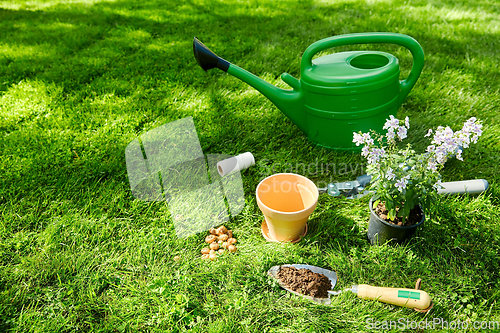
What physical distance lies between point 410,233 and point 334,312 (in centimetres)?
51

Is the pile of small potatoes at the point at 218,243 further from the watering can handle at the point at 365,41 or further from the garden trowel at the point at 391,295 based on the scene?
the watering can handle at the point at 365,41

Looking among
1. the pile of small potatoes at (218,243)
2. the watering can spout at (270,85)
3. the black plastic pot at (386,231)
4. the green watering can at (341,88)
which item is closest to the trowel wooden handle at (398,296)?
the black plastic pot at (386,231)

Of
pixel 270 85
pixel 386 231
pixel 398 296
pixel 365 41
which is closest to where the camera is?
pixel 398 296

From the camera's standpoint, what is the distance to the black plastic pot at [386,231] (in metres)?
1.40

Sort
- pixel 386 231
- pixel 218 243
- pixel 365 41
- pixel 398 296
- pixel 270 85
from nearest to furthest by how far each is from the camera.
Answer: pixel 398 296 < pixel 386 231 < pixel 218 243 < pixel 365 41 < pixel 270 85

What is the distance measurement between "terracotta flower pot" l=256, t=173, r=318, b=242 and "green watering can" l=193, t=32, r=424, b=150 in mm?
521

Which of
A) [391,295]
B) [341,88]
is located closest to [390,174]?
[391,295]

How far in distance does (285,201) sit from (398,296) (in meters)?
0.66

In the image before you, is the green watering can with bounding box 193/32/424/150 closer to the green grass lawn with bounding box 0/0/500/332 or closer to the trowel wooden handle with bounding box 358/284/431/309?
the green grass lawn with bounding box 0/0/500/332

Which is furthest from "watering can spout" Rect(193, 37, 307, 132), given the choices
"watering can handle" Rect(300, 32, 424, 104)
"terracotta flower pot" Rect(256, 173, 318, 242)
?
"terracotta flower pot" Rect(256, 173, 318, 242)

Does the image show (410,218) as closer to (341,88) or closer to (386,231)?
(386,231)

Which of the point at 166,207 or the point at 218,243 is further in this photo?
the point at 166,207

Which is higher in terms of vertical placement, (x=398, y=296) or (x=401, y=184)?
(x=401, y=184)

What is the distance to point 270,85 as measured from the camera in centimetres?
201
